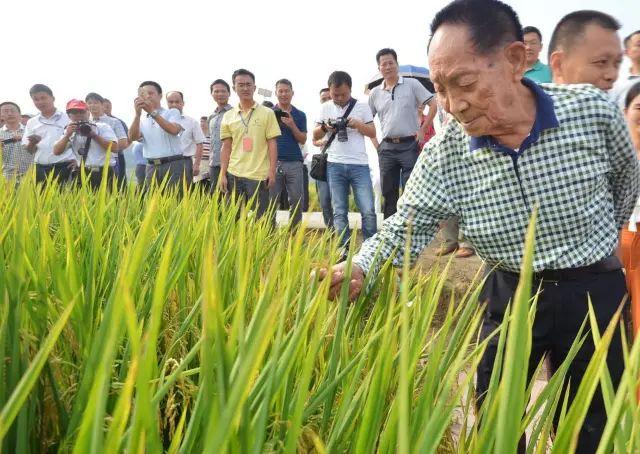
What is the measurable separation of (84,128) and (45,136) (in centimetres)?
41

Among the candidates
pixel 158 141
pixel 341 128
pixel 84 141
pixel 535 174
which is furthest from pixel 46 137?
pixel 535 174

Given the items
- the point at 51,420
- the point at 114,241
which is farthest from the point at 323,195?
the point at 51,420

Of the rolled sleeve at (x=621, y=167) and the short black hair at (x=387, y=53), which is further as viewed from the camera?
the short black hair at (x=387, y=53)

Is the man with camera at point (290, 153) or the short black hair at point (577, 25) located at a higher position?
the short black hair at point (577, 25)

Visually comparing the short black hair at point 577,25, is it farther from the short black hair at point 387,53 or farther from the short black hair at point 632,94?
the short black hair at point 387,53

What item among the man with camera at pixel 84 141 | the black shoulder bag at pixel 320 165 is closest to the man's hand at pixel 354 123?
the black shoulder bag at pixel 320 165

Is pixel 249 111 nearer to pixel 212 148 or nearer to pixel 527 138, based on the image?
pixel 212 148

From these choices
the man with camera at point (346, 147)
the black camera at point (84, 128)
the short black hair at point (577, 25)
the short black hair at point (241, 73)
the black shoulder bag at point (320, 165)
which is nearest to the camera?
the short black hair at point (577, 25)

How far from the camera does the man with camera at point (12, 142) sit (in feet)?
16.2

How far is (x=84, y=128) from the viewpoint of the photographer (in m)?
4.48

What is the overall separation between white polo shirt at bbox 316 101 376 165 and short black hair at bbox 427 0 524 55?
2917 mm

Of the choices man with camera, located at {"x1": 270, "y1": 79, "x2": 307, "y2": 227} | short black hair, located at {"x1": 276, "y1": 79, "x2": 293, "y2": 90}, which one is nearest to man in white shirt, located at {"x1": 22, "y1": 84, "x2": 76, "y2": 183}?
man with camera, located at {"x1": 270, "y1": 79, "x2": 307, "y2": 227}

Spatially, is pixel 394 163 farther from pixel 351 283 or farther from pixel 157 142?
pixel 351 283

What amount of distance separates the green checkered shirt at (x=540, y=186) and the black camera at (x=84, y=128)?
3672 millimetres
